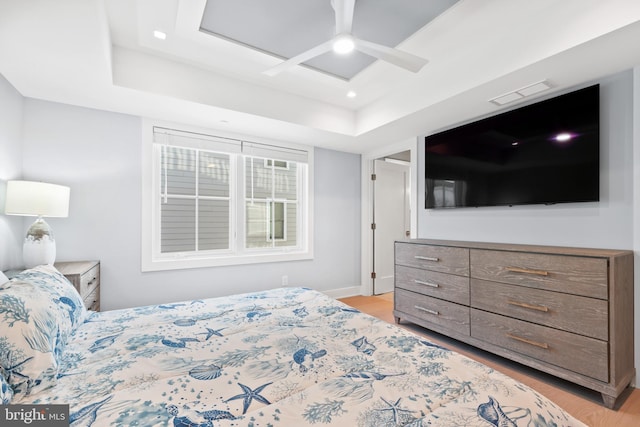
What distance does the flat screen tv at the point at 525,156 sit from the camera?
83.5 inches

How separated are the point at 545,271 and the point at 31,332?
2.79 m

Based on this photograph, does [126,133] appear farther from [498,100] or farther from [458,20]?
[498,100]

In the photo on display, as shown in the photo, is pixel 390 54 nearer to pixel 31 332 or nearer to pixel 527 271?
pixel 527 271

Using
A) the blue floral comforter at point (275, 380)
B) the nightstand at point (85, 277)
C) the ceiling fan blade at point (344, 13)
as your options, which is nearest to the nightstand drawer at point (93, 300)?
the nightstand at point (85, 277)

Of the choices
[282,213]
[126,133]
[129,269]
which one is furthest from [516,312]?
[126,133]

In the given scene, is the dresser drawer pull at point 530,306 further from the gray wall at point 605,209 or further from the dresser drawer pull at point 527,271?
the gray wall at point 605,209

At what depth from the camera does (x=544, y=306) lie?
199cm

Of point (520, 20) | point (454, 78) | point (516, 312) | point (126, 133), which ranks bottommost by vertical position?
point (516, 312)

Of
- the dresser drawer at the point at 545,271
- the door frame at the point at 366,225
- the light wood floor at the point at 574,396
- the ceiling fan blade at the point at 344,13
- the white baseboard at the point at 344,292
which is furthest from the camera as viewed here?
the door frame at the point at 366,225

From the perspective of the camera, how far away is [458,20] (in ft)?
6.59

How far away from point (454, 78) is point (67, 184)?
3558 mm

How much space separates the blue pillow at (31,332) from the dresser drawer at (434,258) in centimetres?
265

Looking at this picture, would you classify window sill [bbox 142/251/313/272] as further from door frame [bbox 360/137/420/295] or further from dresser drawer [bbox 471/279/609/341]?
dresser drawer [bbox 471/279/609/341]

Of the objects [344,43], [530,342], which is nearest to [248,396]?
[344,43]
